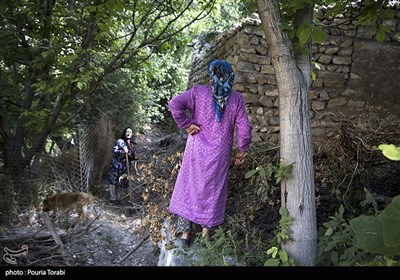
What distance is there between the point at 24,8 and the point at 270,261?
4.78 meters

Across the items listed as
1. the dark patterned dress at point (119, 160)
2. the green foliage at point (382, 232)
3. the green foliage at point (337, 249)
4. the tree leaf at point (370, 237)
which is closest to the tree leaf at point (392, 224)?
the green foliage at point (382, 232)

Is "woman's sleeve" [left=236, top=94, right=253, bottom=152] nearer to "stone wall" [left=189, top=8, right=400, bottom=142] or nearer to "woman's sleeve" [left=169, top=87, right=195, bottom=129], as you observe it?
"woman's sleeve" [left=169, top=87, right=195, bottom=129]

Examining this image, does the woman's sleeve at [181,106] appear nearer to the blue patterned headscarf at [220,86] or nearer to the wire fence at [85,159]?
the blue patterned headscarf at [220,86]

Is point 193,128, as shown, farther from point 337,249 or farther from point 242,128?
point 337,249

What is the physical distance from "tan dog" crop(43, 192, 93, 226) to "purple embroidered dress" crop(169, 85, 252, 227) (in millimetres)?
2651

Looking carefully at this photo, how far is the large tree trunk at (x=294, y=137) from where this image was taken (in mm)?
2004

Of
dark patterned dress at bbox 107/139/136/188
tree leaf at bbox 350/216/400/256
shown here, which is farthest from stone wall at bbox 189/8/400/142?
tree leaf at bbox 350/216/400/256

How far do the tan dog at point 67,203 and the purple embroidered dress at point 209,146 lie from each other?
2.65 metres

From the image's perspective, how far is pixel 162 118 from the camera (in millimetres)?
12375

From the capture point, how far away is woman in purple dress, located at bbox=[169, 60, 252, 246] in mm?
2576

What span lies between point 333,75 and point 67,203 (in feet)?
13.7

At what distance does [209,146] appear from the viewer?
2604 millimetres

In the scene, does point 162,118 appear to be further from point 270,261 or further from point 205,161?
point 270,261
